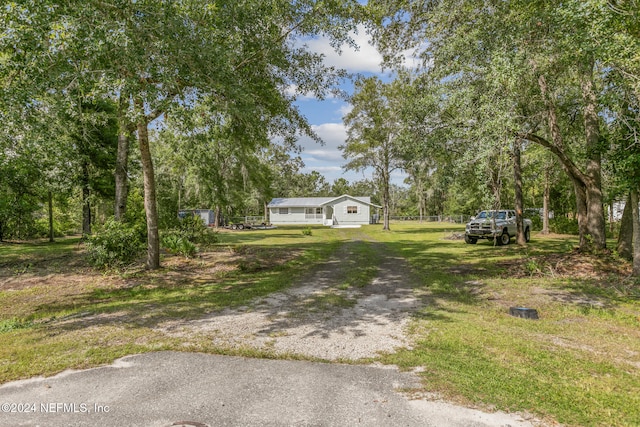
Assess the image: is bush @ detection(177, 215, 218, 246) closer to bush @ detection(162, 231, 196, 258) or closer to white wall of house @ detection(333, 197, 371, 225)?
bush @ detection(162, 231, 196, 258)

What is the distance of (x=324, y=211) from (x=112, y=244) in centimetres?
3788

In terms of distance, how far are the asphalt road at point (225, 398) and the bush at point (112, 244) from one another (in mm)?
7304

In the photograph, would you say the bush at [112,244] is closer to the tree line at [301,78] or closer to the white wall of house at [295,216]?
the tree line at [301,78]

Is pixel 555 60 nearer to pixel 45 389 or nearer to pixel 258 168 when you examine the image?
pixel 45 389

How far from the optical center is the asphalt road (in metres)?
3.12

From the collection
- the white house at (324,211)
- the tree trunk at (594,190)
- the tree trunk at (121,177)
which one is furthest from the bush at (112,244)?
the white house at (324,211)

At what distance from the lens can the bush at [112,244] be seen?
10.5 meters

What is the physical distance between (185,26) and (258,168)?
1373 inches

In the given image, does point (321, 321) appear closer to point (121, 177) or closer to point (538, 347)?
point (538, 347)

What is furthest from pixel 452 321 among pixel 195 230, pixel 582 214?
pixel 195 230

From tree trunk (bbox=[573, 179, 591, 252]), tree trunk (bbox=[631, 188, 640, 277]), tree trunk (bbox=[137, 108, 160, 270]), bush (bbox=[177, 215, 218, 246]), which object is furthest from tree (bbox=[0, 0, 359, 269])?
tree trunk (bbox=[573, 179, 591, 252])

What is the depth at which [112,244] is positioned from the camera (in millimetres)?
10523

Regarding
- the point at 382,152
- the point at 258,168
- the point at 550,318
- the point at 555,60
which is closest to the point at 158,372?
the point at 550,318

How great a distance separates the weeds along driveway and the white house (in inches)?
1422
